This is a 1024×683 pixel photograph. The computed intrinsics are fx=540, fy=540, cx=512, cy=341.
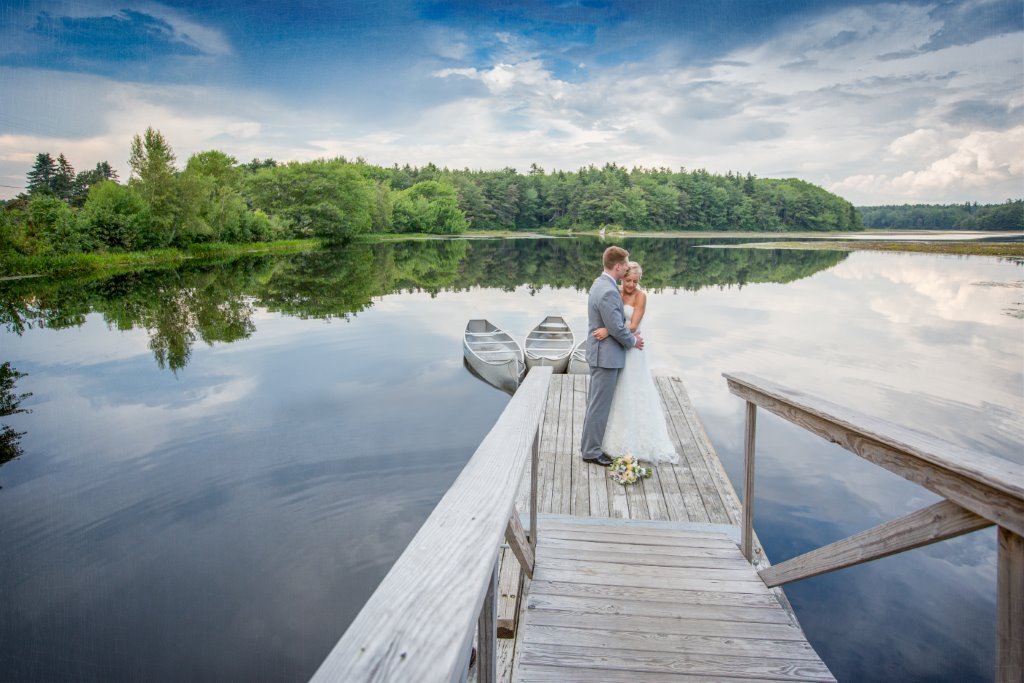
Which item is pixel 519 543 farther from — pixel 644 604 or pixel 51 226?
pixel 51 226

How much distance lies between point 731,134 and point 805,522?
334 ft

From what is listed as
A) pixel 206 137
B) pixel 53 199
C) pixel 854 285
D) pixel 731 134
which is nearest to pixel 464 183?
pixel 206 137

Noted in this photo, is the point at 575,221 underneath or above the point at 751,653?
above

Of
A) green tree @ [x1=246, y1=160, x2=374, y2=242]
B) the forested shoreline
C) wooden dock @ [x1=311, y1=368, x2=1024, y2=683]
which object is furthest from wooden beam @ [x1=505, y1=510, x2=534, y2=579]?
green tree @ [x1=246, y1=160, x2=374, y2=242]

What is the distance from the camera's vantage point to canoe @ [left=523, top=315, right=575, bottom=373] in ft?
37.6

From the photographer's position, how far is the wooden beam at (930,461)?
4.76ft

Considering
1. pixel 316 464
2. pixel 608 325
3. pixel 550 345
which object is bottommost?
pixel 316 464

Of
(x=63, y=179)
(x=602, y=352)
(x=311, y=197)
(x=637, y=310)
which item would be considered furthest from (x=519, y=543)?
(x=63, y=179)

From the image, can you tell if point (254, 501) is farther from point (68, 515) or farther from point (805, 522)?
point (805, 522)

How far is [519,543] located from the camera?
2867 millimetres

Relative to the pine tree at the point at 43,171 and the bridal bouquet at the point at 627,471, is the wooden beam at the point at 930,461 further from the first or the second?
the pine tree at the point at 43,171

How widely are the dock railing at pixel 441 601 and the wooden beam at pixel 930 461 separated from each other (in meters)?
1.31

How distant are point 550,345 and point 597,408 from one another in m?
7.37

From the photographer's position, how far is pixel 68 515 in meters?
6.46
